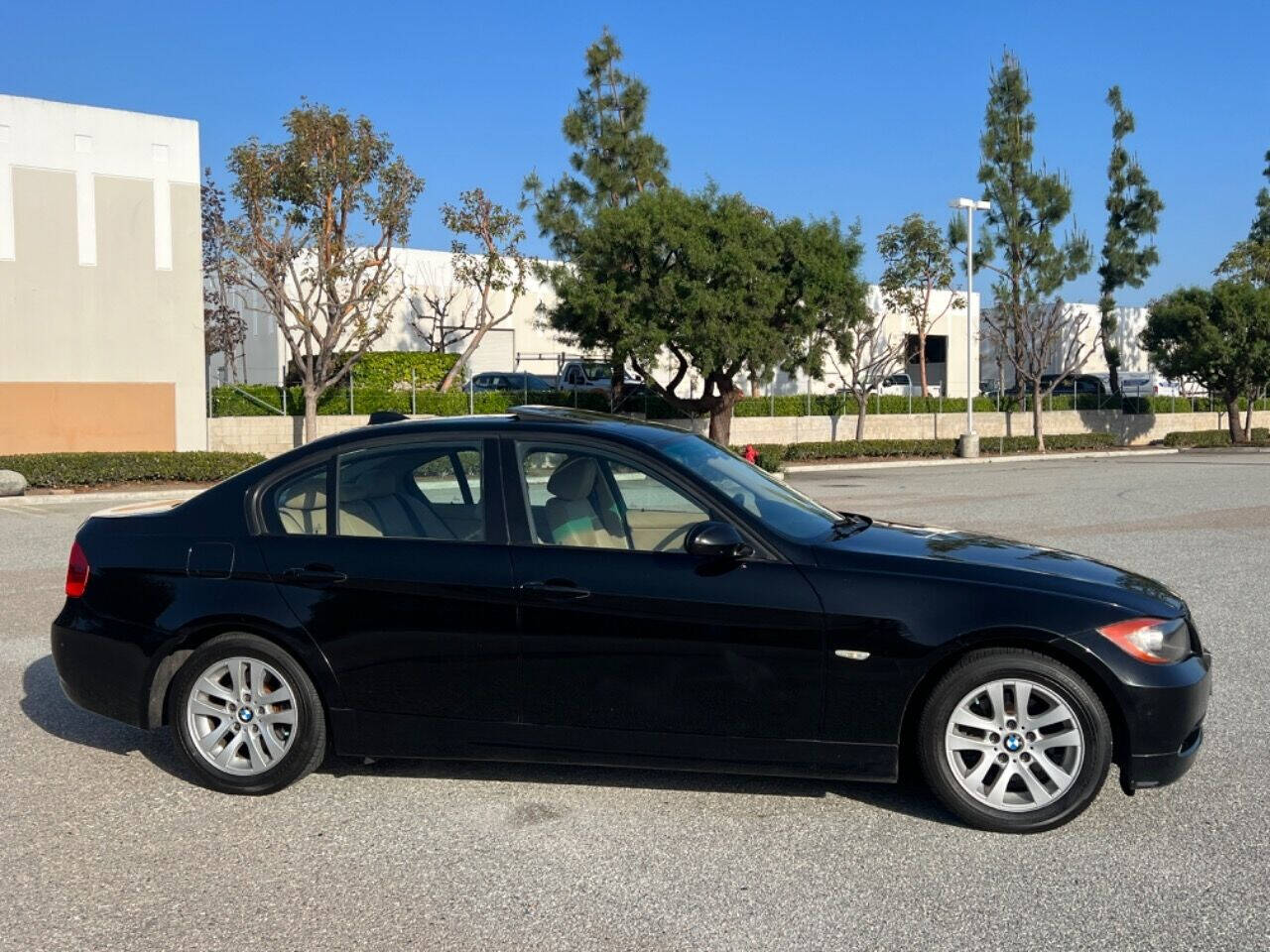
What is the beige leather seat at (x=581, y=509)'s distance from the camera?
5.05m

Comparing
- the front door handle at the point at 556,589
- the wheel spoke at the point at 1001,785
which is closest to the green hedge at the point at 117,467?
the front door handle at the point at 556,589

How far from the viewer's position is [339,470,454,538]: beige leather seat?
523 centimetres

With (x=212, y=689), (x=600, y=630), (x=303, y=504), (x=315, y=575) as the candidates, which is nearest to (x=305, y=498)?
(x=303, y=504)

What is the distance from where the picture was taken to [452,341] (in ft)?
134

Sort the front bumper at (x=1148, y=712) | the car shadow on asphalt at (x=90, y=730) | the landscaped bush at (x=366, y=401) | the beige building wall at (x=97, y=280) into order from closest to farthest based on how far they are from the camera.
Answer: the front bumper at (x=1148, y=712) → the car shadow on asphalt at (x=90, y=730) → the beige building wall at (x=97, y=280) → the landscaped bush at (x=366, y=401)

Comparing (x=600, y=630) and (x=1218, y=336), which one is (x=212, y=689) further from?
(x=1218, y=336)

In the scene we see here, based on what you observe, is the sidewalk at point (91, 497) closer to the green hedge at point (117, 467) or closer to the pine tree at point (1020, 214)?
the green hedge at point (117, 467)

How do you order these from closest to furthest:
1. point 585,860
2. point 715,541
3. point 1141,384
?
point 585,860 < point 715,541 < point 1141,384

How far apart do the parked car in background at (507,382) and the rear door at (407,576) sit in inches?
1280

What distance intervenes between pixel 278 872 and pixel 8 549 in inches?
440

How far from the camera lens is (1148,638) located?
4629 millimetres

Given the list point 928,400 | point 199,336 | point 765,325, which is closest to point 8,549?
point 199,336

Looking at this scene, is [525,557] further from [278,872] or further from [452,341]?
[452,341]

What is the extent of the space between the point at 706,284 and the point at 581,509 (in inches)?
1036
